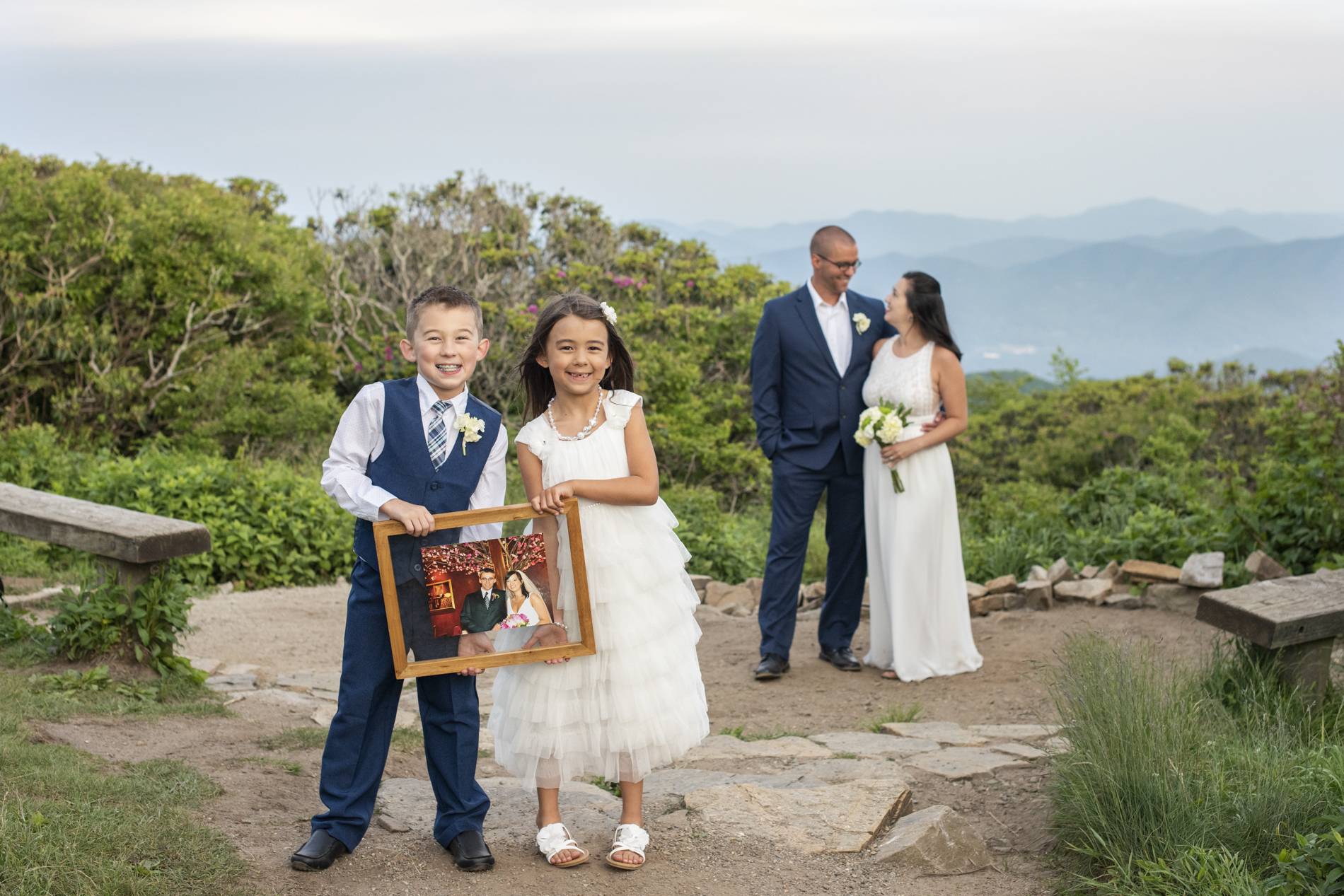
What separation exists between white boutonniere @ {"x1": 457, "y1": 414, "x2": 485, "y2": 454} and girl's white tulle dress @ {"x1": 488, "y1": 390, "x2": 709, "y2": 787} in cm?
18

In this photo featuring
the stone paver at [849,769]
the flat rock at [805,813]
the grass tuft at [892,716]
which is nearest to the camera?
the flat rock at [805,813]

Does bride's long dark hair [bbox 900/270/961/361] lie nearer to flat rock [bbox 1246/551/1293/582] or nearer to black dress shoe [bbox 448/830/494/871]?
flat rock [bbox 1246/551/1293/582]

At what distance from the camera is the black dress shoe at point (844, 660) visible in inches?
250

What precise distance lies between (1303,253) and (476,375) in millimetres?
86644

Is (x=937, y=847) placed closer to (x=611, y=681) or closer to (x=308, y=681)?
(x=611, y=681)

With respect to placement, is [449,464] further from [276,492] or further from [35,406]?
[35,406]

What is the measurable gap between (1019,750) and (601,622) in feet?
7.57

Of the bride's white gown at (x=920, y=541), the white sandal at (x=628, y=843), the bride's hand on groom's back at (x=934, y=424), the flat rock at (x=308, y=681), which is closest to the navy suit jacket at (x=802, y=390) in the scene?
the bride's white gown at (x=920, y=541)

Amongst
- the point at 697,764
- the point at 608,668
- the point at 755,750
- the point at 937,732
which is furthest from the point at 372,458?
the point at 937,732

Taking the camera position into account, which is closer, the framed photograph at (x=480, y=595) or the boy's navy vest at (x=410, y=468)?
the framed photograph at (x=480, y=595)

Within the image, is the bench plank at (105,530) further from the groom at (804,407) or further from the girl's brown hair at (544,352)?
the groom at (804,407)

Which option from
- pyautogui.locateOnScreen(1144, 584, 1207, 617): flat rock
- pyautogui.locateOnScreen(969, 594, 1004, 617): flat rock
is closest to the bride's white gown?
pyautogui.locateOnScreen(969, 594, 1004, 617): flat rock

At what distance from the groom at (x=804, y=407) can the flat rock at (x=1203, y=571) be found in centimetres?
228

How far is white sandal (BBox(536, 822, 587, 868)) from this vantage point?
3273 millimetres
